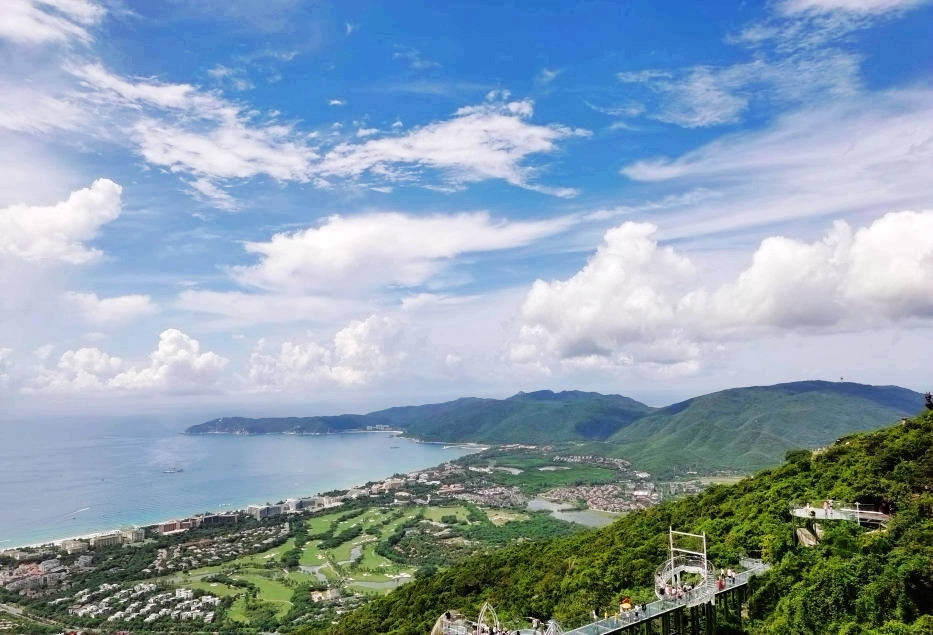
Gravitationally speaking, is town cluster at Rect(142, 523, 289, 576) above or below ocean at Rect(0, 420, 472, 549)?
above

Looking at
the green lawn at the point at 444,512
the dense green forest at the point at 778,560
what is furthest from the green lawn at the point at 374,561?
the dense green forest at the point at 778,560

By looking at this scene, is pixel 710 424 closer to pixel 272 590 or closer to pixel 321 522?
pixel 321 522

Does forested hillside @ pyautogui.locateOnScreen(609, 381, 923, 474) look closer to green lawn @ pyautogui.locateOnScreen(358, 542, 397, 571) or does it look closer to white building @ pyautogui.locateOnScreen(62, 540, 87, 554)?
green lawn @ pyautogui.locateOnScreen(358, 542, 397, 571)

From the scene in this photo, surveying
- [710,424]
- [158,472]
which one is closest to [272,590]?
[158,472]

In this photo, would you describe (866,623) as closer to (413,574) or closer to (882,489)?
(882,489)

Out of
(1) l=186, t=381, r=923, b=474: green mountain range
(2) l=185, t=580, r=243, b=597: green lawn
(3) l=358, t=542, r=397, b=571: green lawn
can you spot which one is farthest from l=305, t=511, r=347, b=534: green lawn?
(1) l=186, t=381, r=923, b=474: green mountain range
